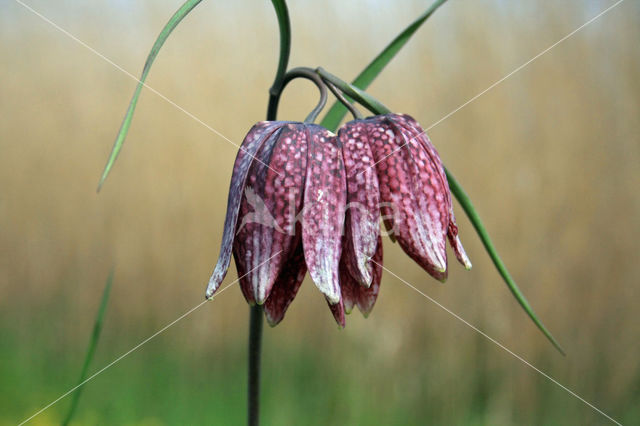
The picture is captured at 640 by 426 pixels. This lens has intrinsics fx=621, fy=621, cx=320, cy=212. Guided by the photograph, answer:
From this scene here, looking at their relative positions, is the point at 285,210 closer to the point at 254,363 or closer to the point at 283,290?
the point at 283,290

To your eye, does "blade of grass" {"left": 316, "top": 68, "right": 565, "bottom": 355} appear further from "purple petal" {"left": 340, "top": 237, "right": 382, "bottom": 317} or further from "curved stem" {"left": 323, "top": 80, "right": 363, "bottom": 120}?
"purple petal" {"left": 340, "top": 237, "right": 382, "bottom": 317}

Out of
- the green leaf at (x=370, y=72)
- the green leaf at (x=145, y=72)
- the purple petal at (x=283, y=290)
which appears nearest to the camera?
the green leaf at (x=145, y=72)

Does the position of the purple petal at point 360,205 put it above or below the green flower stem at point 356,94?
below

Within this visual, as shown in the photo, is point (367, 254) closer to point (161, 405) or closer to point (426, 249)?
point (426, 249)

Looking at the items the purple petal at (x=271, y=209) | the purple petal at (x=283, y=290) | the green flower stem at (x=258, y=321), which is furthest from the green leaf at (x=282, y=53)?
the purple petal at (x=283, y=290)

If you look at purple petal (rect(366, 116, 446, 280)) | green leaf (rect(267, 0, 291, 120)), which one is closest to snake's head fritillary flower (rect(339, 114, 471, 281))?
purple petal (rect(366, 116, 446, 280))

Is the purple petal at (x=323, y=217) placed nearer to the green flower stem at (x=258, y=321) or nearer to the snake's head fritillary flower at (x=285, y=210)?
the snake's head fritillary flower at (x=285, y=210)

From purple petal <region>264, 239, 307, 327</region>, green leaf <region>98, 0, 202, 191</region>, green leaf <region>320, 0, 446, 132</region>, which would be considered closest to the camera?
green leaf <region>98, 0, 202, 191</region>
